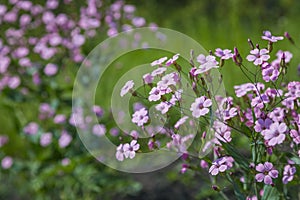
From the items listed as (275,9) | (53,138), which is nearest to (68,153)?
(53,138)

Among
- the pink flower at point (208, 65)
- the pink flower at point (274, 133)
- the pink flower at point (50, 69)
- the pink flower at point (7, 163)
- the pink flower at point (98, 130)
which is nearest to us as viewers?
the pink flower at point (274, 133)

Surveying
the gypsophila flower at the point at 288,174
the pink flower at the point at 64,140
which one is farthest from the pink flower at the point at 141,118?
the pink flower at the point at 64,140

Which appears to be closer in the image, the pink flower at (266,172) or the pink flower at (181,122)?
the pink flower at (266,172)

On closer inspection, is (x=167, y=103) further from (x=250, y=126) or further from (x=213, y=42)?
(x=213, y=42)

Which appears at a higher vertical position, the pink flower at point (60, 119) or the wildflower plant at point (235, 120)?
the wildflower plant at point (235, 120)

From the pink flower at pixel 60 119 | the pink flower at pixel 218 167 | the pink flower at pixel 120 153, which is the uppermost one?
the pink flower at pixel 218 167

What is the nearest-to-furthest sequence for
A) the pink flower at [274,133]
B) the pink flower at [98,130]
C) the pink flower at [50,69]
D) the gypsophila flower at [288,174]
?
the pink flower at [274,133]
the gypsophila flower at [288,174]
the pink flower at [98,130]
the pink flower at [50,69]

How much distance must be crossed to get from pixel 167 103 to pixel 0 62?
5.89 feet

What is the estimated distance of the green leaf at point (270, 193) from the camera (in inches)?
60.7

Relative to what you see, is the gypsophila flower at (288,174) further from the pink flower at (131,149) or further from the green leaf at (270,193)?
the pink flower at (131,149)

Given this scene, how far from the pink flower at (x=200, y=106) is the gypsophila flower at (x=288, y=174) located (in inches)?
13.1

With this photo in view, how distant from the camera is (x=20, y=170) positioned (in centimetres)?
303

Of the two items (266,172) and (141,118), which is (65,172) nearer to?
(141,118)

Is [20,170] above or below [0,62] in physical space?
below
